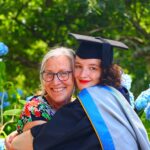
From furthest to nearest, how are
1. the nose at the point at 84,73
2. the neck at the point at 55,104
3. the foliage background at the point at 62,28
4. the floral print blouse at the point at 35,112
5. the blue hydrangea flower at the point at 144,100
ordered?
the foliage background at the point at 62,28, the blue hydrangea flower at the point at 144,100, the neck at the point at 55,104, the floral print blouse at the point at 35,112, the nose at the point at 84,73

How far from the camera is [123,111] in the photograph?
9.48 feet

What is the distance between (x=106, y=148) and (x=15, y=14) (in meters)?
4.57

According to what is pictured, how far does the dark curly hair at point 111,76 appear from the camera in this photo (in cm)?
296

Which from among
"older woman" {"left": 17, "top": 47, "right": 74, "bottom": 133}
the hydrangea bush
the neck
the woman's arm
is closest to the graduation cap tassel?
"older woman" {"left": 17, "top": 47, "right": 74, "bottom": 133}

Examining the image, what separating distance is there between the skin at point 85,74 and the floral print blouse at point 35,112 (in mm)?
102

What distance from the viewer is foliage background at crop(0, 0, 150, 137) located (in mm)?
6480

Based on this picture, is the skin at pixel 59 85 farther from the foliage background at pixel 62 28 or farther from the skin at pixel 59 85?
the foliage background at pixel 62 28

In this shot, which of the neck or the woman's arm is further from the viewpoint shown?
the neck

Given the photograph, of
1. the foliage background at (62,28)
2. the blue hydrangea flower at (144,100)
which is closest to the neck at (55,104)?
the blue hydrangea flower at (144,100)

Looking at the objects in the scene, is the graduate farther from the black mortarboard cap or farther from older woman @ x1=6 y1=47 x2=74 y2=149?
older woman @ x1=6 y1=47 x2=74 y2=149

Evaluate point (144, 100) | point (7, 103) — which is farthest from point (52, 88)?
point (7, 103)

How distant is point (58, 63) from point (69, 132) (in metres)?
0.48

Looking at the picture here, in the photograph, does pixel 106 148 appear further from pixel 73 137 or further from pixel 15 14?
pixel 15 14

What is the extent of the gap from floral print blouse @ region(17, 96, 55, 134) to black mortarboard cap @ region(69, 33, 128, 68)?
0.33 meters
